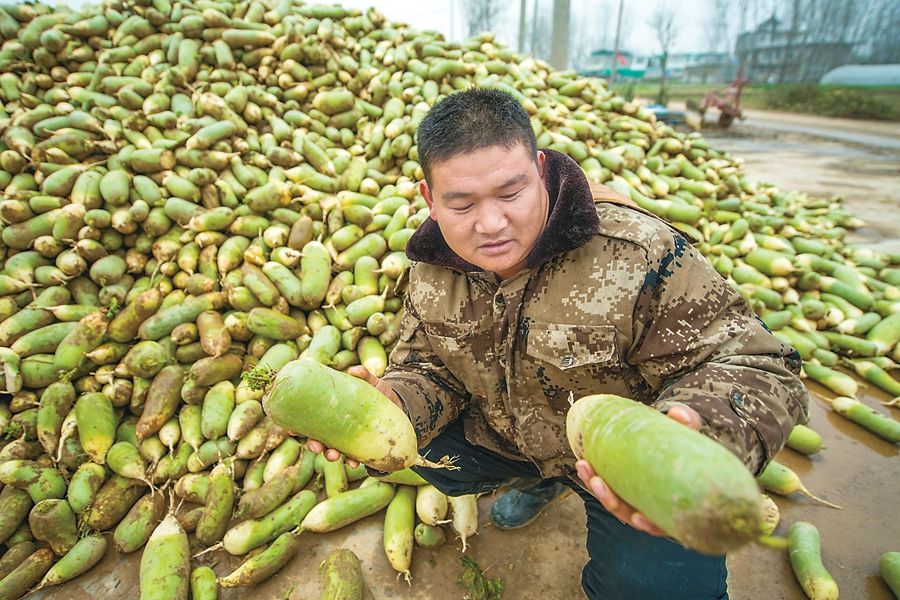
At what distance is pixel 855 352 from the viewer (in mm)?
3930

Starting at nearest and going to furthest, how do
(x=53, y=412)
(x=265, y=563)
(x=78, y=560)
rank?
(x=265, y=563), (x=78, y=560), (x=53, y=412)

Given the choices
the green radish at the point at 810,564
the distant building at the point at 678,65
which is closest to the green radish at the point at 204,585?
the green radish at the point at 810,564

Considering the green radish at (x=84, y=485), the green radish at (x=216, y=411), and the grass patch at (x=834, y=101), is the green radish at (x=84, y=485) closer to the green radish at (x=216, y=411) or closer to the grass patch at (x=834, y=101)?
the green radish at (x=216, y=411)

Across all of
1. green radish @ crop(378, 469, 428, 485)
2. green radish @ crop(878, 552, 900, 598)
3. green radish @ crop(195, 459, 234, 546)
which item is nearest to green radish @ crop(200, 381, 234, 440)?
green radish @ crop(195, 459, 234, 546)

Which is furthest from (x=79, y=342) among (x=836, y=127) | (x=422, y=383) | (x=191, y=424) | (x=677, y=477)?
(x=836, y=127)

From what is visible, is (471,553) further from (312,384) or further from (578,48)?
(578,48)

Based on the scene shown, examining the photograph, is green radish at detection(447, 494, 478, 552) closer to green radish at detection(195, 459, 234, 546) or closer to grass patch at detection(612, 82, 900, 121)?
green radish at detection(195, 459, 234, 546)

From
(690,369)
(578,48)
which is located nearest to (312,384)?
(690,369)

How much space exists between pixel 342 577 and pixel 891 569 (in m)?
2.52

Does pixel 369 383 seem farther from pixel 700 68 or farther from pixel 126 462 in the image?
pixel 700 68

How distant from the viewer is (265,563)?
7.87 feet

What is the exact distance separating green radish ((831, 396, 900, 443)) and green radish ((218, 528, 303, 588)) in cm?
368

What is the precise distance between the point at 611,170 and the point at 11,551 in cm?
505

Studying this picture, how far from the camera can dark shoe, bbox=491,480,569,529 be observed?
2.63 m
